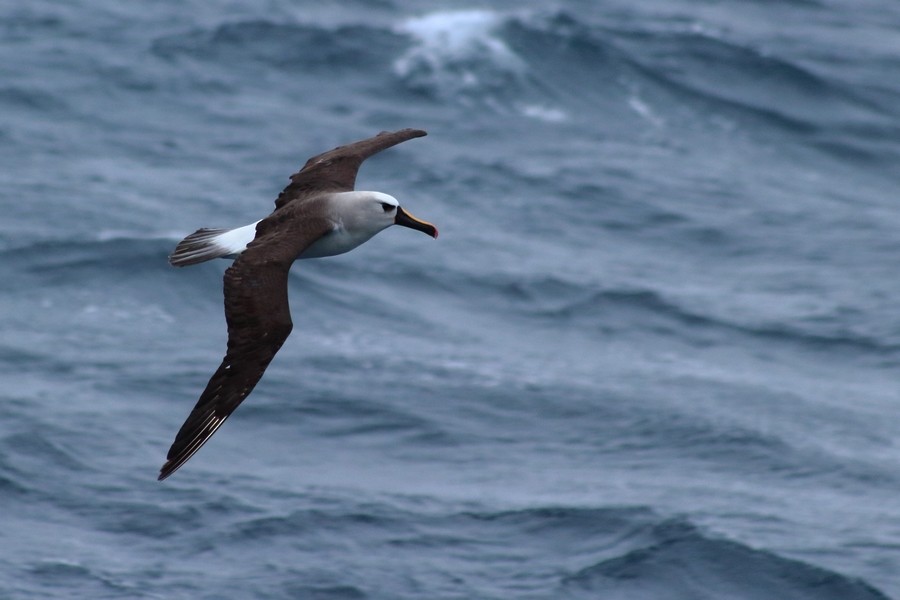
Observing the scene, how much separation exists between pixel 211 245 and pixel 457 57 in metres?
20.5

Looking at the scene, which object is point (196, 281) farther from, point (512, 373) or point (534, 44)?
point (534, 44)

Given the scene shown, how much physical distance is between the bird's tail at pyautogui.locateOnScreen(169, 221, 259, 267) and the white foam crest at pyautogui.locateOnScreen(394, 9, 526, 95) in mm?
19040

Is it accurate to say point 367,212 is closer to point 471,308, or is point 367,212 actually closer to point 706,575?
point 706,575

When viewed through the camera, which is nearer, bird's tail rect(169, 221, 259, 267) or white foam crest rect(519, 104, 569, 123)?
bird's tail rect(169, 221, 259, 267)

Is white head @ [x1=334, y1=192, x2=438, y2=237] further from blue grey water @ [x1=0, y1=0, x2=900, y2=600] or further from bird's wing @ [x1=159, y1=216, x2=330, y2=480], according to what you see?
blue grey water @ [x1=0, y1=0, x2=900, y2=600]

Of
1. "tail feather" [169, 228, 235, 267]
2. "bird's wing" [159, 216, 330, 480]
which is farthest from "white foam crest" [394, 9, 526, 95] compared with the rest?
"bird's wing" [159, 216, 330, 480]

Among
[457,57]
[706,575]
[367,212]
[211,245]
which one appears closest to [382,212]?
[367,212]

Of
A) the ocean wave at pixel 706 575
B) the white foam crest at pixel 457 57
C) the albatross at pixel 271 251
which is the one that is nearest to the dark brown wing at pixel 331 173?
the albatross at pixel 271 251

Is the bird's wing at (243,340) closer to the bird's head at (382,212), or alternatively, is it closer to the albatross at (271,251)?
the albatross at (271,251)

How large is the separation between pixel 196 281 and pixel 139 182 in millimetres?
4663

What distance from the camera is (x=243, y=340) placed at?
12258 mm

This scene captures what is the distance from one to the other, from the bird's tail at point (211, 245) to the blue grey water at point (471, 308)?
14.2ft

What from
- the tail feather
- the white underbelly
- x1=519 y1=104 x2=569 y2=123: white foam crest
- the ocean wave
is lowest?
the ocean wave

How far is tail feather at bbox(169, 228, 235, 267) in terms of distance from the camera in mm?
13766
